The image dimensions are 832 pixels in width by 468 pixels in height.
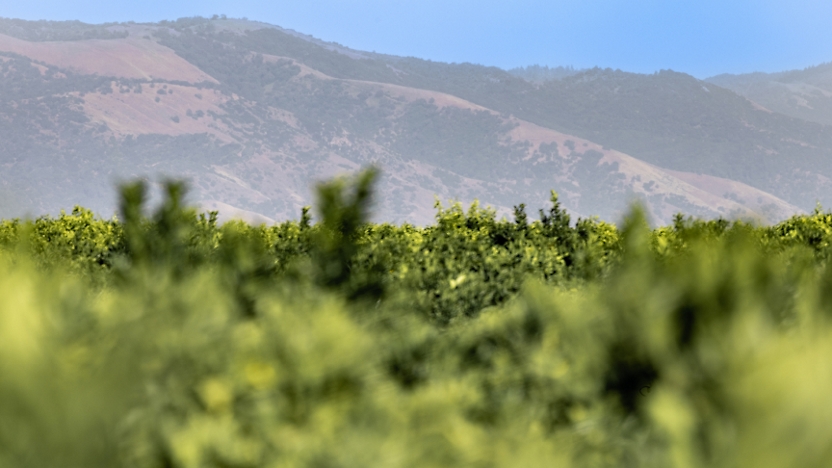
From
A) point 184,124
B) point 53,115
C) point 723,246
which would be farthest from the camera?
point 184,124

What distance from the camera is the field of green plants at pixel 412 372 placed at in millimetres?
1318

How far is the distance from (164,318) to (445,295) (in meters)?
6.92

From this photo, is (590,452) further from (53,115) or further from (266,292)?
(53,115)

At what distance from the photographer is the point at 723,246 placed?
7.16ft

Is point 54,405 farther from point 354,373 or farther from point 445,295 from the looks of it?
point 445,295

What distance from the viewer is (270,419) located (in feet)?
5.67

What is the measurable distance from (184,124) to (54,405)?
629 ft

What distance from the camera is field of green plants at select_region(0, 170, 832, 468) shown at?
4.33ft

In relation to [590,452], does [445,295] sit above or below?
below

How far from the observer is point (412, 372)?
112 inches

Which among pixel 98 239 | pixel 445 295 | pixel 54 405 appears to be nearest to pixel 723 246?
pixel 54 405

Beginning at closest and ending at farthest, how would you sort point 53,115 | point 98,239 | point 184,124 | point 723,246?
point 723,246 → point 98,239 → point 53,115 → point 184,124

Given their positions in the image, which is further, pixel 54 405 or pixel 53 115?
pixel 53 115

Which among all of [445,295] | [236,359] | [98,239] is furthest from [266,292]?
[98,239]
